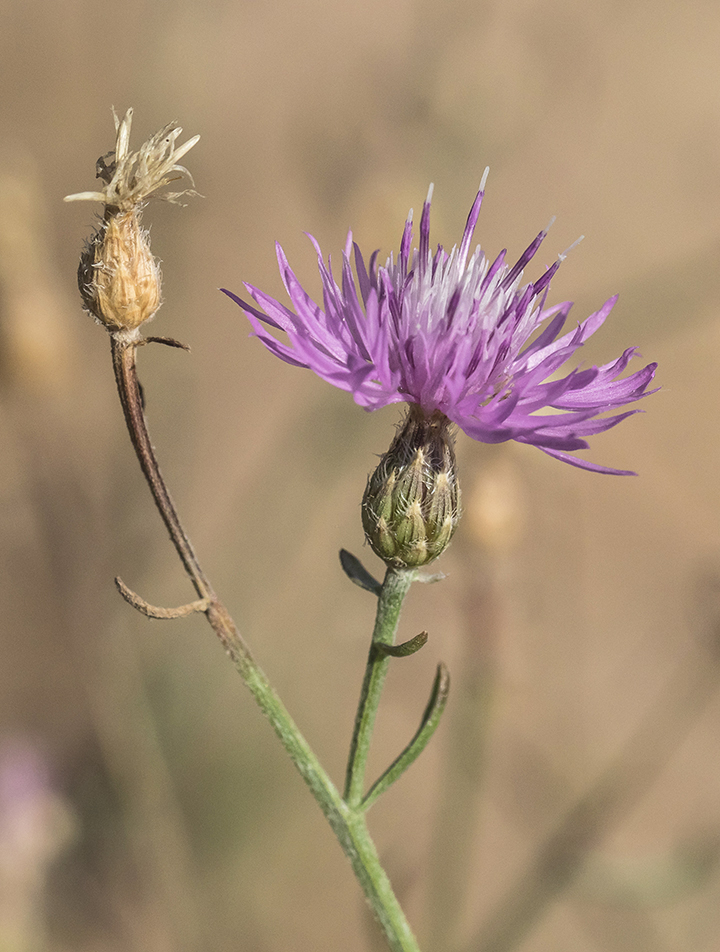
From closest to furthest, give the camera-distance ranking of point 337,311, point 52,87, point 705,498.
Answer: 1. point 337,311
2. point 705,498
3. point 52,87

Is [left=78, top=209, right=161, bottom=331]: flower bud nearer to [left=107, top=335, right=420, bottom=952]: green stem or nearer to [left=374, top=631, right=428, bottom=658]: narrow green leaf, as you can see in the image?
[left=107, top=335, right=420, bottom=952]: green stem

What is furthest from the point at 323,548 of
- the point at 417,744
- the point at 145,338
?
the point at 145,338

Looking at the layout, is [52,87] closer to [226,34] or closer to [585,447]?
[226,34]

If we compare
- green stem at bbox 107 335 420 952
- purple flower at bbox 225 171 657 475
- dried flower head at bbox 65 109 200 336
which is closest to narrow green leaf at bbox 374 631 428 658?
green stem at bbox 107 335 420 952

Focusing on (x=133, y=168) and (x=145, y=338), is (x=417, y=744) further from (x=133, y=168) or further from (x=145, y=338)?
(x=133, y=168)

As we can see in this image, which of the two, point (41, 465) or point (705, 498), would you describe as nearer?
point (41, 465)

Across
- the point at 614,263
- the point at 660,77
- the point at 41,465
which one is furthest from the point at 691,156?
the point at 41,465

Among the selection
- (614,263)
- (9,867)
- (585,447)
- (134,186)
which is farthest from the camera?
(614,263)

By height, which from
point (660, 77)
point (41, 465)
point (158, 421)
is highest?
point (660, 77)
